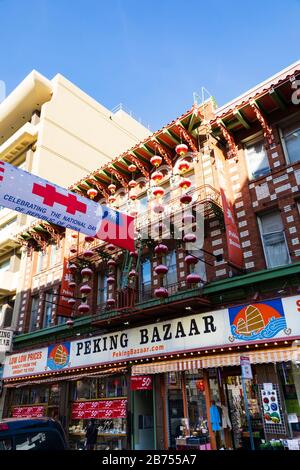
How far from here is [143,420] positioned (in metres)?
14.8

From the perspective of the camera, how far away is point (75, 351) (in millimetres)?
17797

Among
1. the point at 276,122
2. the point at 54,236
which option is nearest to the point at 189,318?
the point at 276,122

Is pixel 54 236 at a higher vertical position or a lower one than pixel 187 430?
higher

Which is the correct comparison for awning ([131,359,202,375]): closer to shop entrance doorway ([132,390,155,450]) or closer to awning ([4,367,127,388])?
awning ([4,367,127,388])

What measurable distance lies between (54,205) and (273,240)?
26.9 feet

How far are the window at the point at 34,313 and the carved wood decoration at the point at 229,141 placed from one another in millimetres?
15286

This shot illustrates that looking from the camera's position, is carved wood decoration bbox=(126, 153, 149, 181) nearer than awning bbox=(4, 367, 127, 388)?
No

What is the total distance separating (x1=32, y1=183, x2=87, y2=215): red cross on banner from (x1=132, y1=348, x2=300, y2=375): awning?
659 centimetres

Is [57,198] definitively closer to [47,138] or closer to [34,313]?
[34,313]

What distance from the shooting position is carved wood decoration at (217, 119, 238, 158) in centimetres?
1564

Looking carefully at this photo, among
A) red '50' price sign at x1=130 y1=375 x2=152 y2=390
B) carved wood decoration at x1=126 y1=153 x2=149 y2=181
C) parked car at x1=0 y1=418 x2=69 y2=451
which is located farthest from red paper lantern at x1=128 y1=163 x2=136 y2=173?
parked car at x1=0 y1=418 x2=69 y2=451
